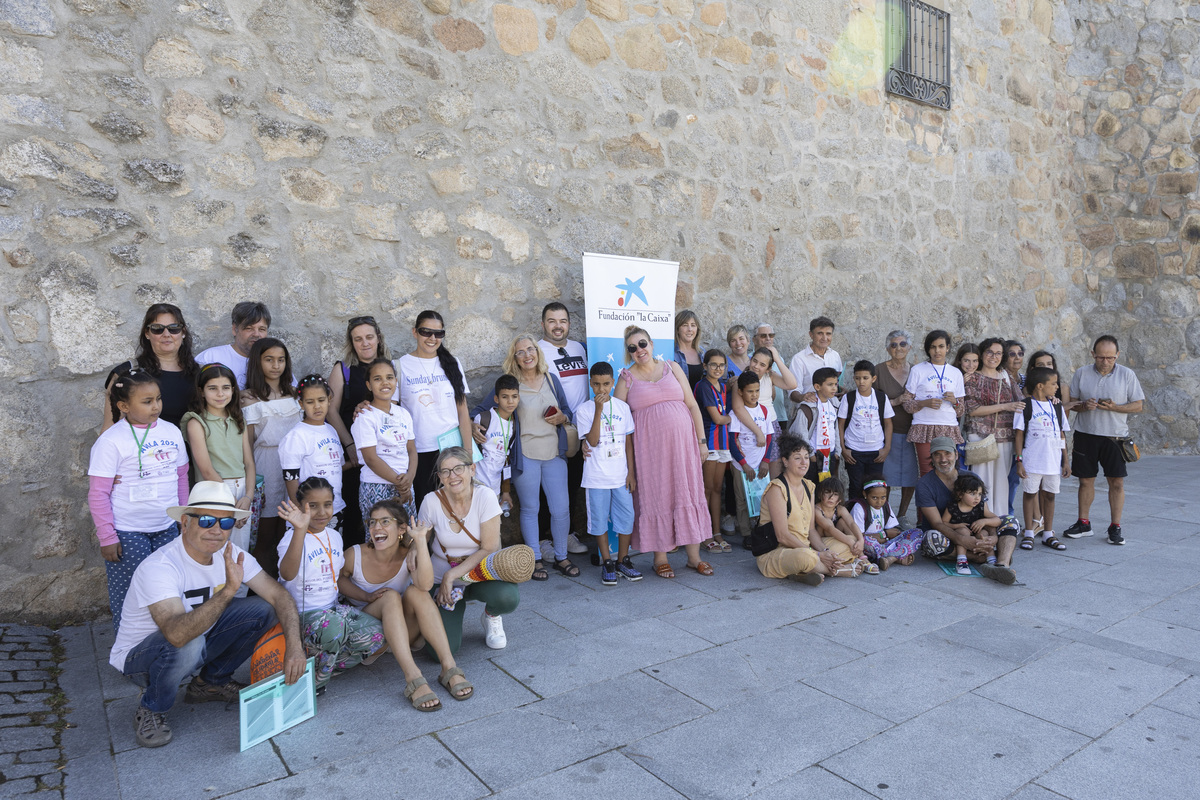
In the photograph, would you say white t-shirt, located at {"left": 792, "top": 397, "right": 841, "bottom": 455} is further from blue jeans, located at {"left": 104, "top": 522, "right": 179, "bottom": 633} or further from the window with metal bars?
blue jeans, located at {"left": 104, "top": 522, "right": 179, "bottom": 633}

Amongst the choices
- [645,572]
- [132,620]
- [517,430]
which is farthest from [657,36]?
[132,620]

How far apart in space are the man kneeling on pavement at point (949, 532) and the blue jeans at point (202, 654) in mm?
3810

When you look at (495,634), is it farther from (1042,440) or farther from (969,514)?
(1042,440)

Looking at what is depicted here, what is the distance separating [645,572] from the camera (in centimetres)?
477

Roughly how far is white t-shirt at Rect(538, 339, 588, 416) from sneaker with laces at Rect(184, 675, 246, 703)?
2.50 metres

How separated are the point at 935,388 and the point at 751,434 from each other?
57.5 inches

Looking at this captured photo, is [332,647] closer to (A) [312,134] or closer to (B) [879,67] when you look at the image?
(A) [312,134]

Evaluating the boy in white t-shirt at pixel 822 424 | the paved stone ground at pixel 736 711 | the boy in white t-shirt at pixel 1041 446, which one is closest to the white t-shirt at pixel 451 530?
the paved stone ground at pixel 736 711

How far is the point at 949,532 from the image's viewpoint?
15.8 ft

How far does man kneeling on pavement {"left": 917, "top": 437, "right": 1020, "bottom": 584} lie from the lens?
467cm

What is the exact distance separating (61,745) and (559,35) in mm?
4750

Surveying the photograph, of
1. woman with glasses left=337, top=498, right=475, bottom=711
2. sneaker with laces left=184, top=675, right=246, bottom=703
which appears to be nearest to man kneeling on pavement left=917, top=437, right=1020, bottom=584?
woman with glasses left=337, top=498, right=475, bottom=711

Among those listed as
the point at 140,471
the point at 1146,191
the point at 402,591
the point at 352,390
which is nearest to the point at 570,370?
the point at 352,390

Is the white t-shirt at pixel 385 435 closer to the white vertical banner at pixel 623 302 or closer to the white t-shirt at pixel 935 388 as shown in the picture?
the white vertical banner at pixel 623 302
